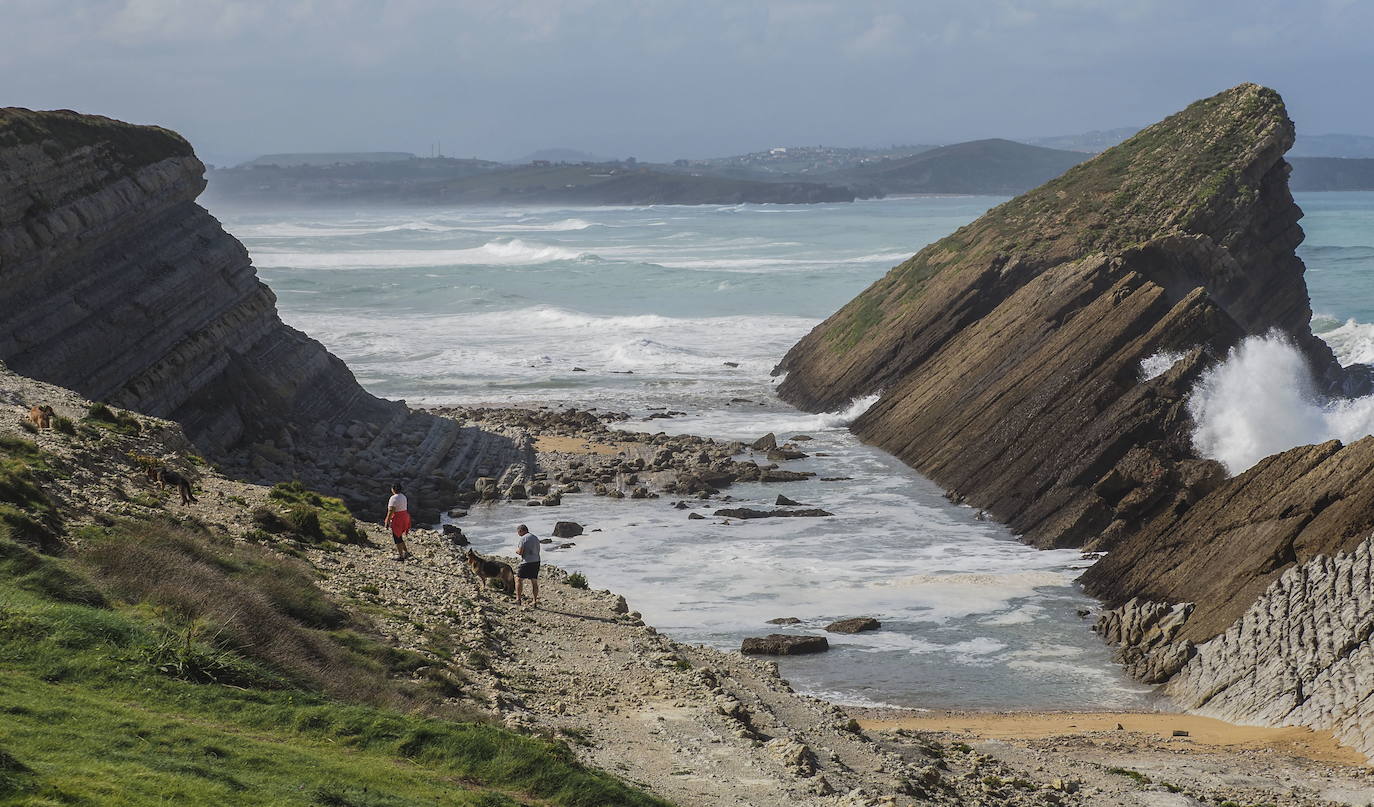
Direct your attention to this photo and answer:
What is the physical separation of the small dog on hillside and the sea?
27.7 feet

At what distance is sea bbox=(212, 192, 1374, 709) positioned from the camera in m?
23.3

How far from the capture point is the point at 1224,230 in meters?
43.9

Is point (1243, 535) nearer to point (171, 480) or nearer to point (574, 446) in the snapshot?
point (171, 480)

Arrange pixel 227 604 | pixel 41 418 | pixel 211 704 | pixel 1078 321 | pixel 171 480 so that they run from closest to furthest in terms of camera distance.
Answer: pixel 211 704, pixel 227 604, pixel 171 480, pixel 41 418, pixel 1078 321

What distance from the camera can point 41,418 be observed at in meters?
20.2

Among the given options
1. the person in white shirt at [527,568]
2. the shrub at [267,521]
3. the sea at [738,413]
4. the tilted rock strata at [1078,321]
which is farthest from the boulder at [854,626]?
the shrub at [267,521]

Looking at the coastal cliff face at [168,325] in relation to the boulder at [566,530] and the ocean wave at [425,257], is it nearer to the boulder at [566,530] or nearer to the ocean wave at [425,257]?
the boulder at [566,530]

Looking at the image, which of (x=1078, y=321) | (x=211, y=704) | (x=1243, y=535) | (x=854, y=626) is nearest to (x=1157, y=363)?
(x=1078, y=321)

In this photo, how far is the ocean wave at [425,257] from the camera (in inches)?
4318

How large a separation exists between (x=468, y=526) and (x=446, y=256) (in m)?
91.6

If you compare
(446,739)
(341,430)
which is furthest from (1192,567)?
(341,430)

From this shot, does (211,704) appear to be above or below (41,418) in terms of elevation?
below

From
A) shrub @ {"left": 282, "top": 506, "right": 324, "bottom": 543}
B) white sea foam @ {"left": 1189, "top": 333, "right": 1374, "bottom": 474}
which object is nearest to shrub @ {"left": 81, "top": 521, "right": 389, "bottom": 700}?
shrub @ {"left": 282, "top": 506, "right": 324, "bottom": 543}

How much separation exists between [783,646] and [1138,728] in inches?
228
